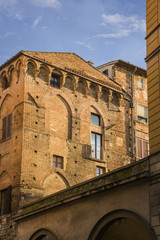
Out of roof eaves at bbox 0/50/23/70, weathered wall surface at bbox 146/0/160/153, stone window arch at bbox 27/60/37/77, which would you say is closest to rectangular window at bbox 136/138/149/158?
stone window arch at bbox 27/60/37/77

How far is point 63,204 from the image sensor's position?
55.1 ft

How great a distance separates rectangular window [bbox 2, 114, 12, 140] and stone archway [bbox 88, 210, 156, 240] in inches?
407

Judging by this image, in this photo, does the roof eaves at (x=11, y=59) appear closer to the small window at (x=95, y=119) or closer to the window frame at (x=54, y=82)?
the window frame at (x=54, y=82)

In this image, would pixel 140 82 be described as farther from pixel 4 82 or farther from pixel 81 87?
pixel 4 82

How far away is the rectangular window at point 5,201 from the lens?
2164 centimetres

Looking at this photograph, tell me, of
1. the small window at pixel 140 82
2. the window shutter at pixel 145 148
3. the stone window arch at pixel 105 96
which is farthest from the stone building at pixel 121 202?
the small window at pixel 140 82

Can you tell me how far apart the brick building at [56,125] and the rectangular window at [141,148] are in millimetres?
345

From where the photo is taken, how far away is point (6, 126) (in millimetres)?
24109

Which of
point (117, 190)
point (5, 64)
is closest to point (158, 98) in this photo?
point (117, 190)

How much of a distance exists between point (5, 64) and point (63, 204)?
11.4 meters

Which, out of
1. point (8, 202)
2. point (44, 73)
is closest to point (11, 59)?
point (44, 73)

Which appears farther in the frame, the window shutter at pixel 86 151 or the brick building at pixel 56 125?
the window shutter at pixel 86 151

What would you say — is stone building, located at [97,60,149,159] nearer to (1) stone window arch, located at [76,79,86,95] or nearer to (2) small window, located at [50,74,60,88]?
(1) stone window arch, located at [76,79,86,95]

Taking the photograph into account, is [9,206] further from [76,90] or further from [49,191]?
[76,90]
